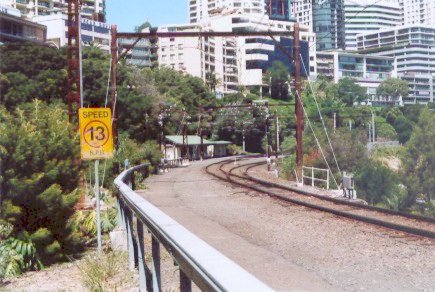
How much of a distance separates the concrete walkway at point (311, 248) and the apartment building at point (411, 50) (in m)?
46.2

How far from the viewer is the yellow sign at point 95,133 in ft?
31.8

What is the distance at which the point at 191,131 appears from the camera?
→ 98.0 meters

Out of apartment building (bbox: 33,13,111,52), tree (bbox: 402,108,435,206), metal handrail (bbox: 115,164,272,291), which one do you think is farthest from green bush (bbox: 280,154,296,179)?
apartment building (bbox: 33,13,111,52)

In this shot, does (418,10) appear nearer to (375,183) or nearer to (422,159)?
(422,159)

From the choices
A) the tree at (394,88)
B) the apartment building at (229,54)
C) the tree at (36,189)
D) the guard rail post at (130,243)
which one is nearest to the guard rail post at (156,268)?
the guard rail post at (130,243)

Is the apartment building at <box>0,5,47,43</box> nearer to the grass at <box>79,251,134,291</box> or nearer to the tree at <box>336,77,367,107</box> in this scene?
the tree at <box>336,77,367,107</box>

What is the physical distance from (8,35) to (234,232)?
3098 inches

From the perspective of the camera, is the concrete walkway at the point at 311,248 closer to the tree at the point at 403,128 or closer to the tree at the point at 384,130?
the tree at the point at 403,128

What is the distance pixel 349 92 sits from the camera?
96125 millimetres

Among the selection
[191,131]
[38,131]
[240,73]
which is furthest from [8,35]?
[38,131]

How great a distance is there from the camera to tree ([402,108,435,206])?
199 feet

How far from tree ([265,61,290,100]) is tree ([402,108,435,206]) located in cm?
5912

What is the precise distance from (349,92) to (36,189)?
88.0 metres

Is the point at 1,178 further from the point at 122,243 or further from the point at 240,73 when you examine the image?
the point at 240,73
